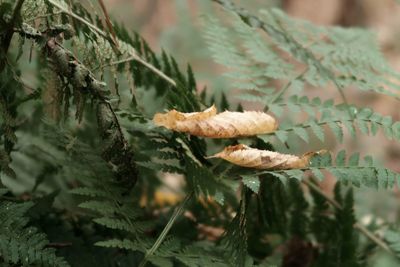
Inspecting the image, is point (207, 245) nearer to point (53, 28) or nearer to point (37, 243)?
point (37, 243)

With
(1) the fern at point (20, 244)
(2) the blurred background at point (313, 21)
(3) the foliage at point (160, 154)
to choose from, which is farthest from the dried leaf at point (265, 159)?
(2) the blurred background at point (313, 21)

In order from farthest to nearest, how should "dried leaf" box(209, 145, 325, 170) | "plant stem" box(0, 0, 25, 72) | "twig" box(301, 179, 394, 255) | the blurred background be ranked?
the blurred background
"twig" box(301, 179, 394, 255)
"dried leaf" box(209, 145, 325, 170)
"plant stem" box(0, 0, 25, 72)

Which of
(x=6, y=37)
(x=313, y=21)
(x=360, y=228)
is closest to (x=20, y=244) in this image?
(x=6, y=37)

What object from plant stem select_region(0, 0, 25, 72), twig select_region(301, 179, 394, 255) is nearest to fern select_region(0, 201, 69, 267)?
plant stem select_region(0, 0, 25, 72)

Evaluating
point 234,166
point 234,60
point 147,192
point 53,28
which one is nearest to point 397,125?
point 234,166

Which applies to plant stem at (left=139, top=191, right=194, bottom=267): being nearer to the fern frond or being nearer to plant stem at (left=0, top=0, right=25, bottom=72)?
the fern frond

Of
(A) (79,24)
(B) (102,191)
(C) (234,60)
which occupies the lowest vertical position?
(B) (102,191)
